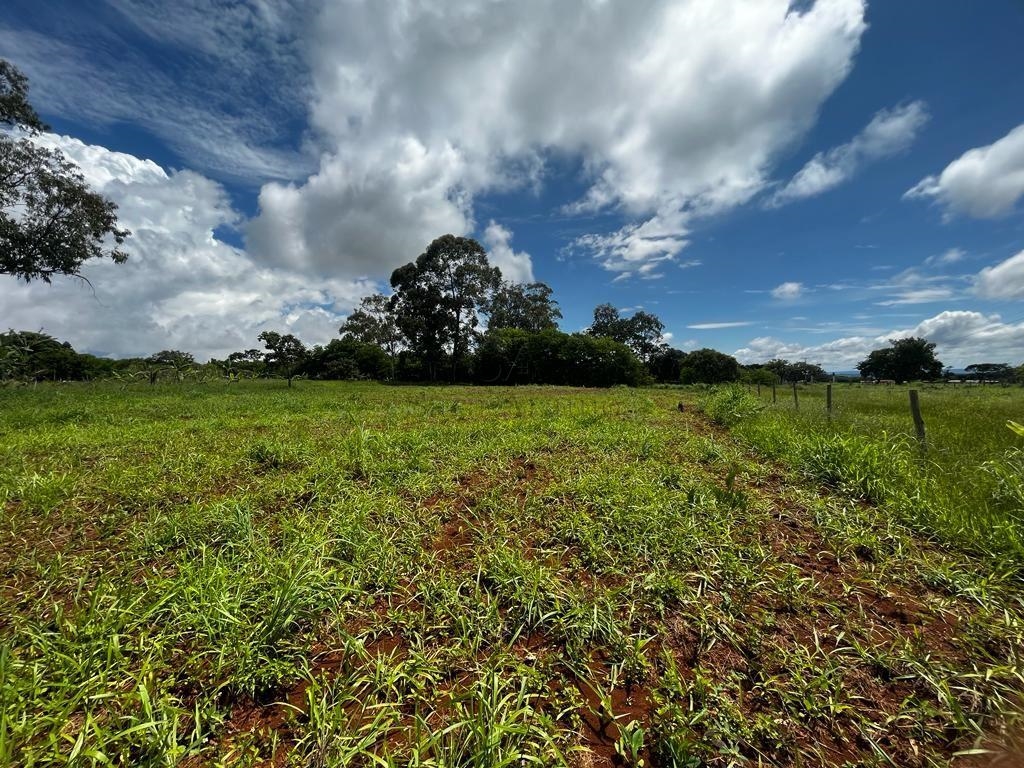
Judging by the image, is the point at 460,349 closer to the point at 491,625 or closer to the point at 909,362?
the point at 491,625

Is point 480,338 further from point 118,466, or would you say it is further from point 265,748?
point 265,748

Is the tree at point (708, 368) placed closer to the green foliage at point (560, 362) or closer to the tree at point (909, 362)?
the green foliage at point (560, 362)

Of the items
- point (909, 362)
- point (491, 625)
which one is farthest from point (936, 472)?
point (909, 362)

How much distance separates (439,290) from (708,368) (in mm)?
38811

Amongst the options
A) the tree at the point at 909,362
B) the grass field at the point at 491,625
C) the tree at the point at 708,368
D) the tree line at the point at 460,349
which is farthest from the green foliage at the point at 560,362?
the tree at the point at 909,362

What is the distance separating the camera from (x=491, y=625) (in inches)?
88.5

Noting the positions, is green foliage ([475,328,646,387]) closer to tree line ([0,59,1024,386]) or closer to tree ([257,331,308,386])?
tree line ([0,59,1024,386])

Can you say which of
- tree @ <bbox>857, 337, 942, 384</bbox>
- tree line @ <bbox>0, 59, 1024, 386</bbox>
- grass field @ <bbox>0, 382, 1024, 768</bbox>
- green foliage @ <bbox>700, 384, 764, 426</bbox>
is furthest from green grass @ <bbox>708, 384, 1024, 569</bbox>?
tree @ <bbox>857, 337, 942, 384</bbox>

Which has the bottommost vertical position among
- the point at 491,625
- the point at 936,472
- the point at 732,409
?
the point at 491,625

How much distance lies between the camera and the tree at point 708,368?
52.5m

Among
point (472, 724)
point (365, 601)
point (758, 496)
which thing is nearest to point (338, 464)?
point (365, 601)

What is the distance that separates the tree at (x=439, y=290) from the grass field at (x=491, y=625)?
3114 cm

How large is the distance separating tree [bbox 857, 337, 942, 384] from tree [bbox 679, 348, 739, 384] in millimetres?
30730

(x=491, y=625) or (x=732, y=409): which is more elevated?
(x=732, y=409)
